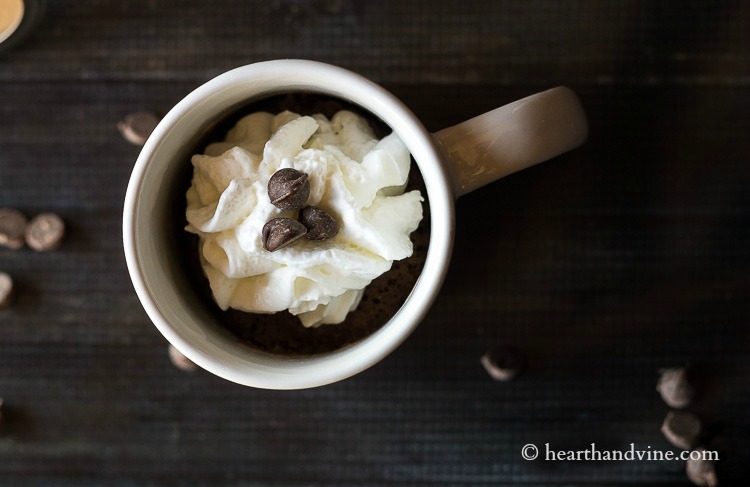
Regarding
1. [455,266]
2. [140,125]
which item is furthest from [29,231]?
[455,266]

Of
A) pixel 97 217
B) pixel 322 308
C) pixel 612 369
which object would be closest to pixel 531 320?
pixel 612 369

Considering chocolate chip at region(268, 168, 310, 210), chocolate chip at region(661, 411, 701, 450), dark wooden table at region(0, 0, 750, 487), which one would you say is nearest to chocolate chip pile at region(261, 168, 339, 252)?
chocolate chip at region(268, 168, 310, 210)

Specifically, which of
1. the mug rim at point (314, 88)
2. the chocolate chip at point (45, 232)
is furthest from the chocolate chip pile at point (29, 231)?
the mug rim at point (314, 88)

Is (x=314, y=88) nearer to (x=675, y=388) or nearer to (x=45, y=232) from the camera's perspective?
(x=45, y=232)

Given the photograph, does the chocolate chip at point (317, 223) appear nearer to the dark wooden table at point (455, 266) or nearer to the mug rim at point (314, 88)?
the mug rim at point (314, 88)

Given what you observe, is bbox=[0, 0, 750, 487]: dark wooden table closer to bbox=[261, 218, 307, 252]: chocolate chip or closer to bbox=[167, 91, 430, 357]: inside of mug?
bbox=[167, 91, 430, 357]: inside of mug

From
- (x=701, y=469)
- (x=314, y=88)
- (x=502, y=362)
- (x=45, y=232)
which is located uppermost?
(x=314, y=88)
